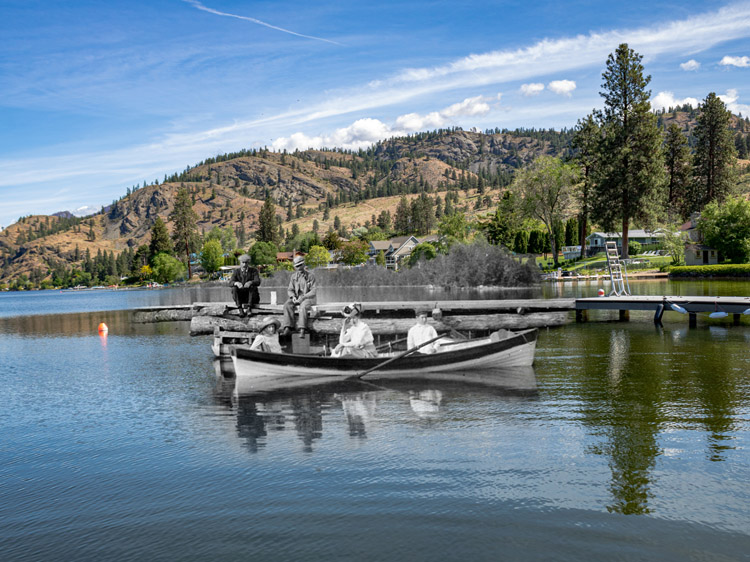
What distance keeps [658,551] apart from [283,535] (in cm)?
441

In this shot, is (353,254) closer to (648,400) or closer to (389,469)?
(648,400)

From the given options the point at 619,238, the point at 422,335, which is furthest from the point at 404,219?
the point at 422,335

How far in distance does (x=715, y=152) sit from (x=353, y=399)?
82.2 m

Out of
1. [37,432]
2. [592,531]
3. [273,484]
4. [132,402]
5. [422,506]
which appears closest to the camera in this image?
[592,531]

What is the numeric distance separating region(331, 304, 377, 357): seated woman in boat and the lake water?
1.08 metres

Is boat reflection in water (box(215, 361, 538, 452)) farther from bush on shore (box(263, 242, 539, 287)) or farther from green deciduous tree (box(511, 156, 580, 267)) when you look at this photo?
green deciduous tree (box(511, 156, 580, 267))

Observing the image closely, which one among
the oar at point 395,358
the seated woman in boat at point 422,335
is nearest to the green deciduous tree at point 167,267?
the seated woman in boat at point 422,335

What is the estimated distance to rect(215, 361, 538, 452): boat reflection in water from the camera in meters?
12.3

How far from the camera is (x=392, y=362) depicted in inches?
665

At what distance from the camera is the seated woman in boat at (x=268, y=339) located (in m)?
18.3

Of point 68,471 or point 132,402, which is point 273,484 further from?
point 132,402

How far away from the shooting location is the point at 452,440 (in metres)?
10.9

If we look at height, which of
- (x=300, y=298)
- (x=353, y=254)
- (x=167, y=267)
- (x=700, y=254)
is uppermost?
(x=353, y=254)

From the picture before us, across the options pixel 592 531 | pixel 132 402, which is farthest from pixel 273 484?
pixel 132 402
